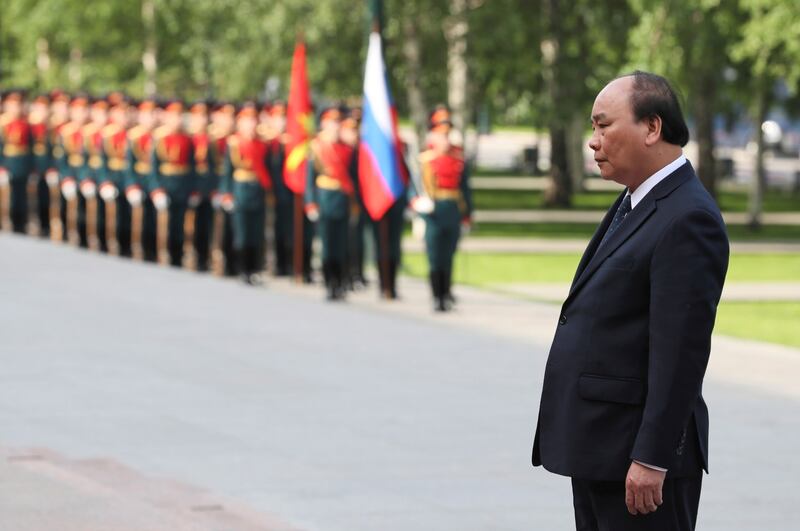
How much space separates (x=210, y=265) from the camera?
2234cm

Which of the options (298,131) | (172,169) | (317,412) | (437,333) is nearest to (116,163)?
(172,169)

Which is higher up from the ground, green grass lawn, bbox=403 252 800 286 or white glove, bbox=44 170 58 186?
white glove, bbox=44 170 58 186

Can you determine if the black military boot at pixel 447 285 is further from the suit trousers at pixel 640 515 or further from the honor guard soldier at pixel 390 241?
the suit trousers at pixel 640 515

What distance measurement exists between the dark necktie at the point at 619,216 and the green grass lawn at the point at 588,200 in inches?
1316

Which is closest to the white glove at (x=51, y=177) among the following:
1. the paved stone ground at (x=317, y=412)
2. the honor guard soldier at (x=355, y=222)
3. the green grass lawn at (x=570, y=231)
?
the green grass lawn at (x=570, y=231)

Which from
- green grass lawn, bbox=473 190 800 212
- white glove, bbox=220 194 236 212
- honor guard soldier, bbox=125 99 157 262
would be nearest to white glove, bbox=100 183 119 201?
honor guard soldier, bbox=125 99 157 262

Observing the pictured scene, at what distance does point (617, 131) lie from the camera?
4688 millimetres

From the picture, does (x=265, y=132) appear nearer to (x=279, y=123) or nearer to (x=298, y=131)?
(x=279, y=123)

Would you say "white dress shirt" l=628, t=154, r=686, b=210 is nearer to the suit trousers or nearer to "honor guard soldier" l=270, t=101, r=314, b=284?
the suit trousers

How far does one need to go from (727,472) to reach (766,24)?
17.0 meters

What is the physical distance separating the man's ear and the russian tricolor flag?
14.1 metres

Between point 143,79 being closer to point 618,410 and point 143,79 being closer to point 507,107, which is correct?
point 507,107

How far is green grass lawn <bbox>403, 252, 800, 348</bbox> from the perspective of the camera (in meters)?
16.9

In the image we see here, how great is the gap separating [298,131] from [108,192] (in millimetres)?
4005
